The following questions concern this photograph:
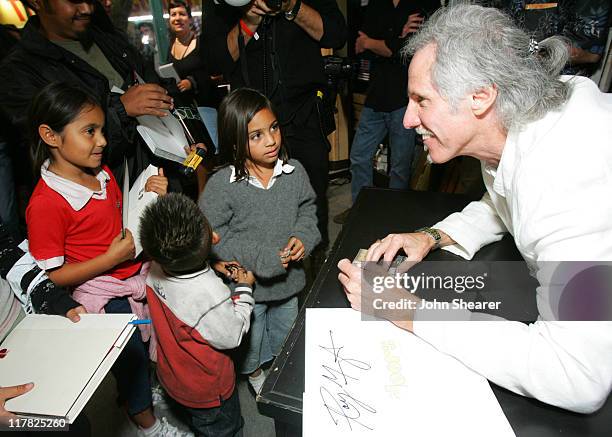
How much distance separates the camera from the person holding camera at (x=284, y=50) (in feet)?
5.68

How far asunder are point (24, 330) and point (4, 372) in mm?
142

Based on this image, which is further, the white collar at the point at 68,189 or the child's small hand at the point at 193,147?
the child's small hand at the point at 193,147

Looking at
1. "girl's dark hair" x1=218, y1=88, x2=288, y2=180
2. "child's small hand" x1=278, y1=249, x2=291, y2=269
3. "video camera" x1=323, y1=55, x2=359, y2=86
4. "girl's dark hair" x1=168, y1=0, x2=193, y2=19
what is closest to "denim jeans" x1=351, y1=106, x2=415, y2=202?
"video camera" x1=323, y1=55, x2=359, y2=86

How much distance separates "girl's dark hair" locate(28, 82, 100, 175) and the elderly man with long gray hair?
3.61 ft

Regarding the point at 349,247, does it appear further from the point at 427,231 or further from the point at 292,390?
the point at 292,390

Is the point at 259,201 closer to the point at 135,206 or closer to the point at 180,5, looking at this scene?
the point at 135,206

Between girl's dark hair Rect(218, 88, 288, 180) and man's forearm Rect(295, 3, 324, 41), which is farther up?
man's forearm Rect(295, 3, 324, 41)

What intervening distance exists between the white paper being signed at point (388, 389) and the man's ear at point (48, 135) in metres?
1.12

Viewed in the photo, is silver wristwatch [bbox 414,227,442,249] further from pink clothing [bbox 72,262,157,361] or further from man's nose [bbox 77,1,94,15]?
man's nose [bbox 77,1,94,15]

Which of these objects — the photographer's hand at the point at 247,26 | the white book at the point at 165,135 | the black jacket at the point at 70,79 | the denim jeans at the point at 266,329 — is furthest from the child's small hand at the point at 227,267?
the photographer's hand at the point at 247,26

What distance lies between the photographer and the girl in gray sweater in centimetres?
146

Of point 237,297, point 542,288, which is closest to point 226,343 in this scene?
point 237,297

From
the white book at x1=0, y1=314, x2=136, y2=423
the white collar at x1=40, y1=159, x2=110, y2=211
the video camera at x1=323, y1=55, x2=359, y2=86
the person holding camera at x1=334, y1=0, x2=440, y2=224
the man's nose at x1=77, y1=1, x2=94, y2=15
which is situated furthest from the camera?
the person holding camera at x1=334, y1=0, x2=440, y2=224

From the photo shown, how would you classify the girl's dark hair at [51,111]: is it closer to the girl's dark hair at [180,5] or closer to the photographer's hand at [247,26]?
the photographer's hand at [247,26]
